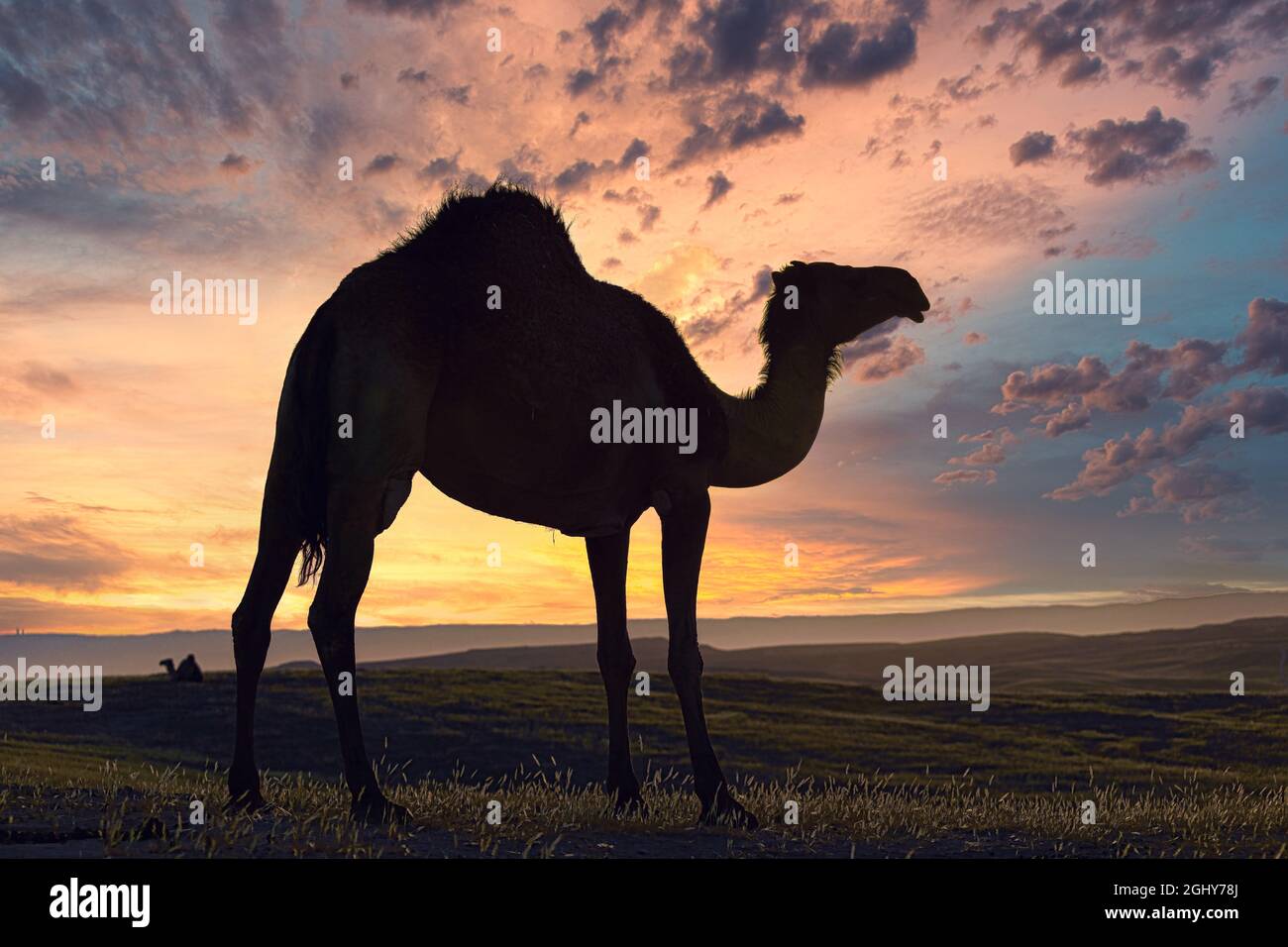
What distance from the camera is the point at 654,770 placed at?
29.4m

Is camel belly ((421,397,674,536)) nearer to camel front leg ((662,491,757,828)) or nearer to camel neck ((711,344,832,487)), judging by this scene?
camel front leg ((662,491,757,828))

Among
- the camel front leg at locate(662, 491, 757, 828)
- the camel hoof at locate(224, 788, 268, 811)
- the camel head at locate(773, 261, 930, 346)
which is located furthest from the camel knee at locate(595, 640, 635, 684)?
the camel head at locate(773, 261, 930, 346)

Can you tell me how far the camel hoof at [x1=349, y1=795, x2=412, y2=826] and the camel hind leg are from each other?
3.48ft

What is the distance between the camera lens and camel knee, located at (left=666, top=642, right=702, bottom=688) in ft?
32.4

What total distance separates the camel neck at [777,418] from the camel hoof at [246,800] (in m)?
4.77

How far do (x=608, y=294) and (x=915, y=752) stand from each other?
28116mm

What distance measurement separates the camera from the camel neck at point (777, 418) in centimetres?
1108

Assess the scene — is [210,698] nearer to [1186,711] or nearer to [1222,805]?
[1222,805]

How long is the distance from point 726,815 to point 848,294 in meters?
5.45

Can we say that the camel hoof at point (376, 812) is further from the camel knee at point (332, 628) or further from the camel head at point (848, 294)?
the camel head at point (848, 294)

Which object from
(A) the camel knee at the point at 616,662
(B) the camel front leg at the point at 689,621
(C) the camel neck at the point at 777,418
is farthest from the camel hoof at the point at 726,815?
(C) the camel neck at the point at 777,418

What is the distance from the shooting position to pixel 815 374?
11.7 m
